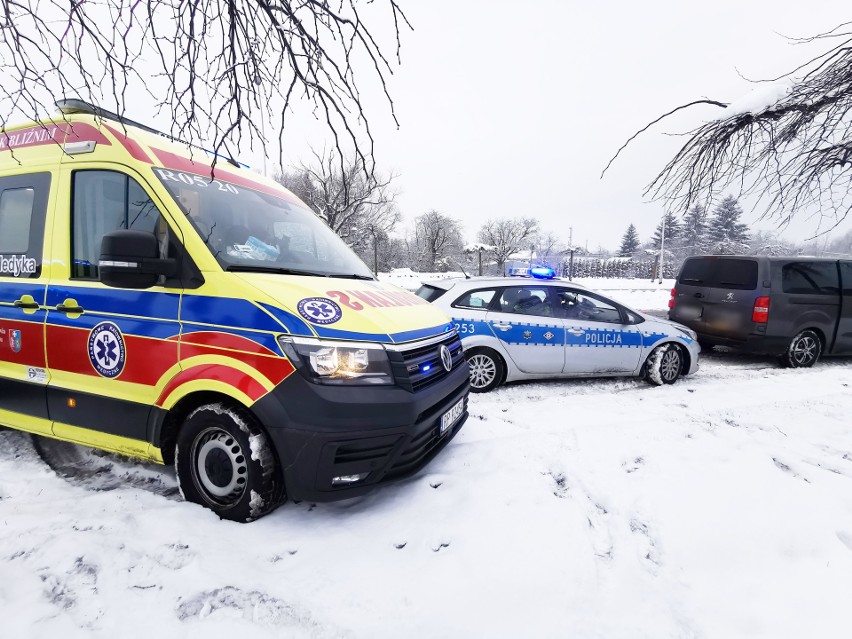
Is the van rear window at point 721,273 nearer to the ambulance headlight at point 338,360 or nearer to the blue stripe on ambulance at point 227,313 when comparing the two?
the ambulance headlight at point 338,360

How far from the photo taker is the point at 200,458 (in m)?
2.42

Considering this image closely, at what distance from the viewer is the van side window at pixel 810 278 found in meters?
6.30

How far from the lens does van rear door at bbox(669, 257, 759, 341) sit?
625cm

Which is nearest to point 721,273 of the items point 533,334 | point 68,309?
point 533,334

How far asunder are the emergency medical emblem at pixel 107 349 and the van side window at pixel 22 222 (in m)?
0.80

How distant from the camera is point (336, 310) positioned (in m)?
2.37

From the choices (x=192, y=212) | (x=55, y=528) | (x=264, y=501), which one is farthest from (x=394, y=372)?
(x=55, y=528)

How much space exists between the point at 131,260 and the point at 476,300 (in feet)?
12.2

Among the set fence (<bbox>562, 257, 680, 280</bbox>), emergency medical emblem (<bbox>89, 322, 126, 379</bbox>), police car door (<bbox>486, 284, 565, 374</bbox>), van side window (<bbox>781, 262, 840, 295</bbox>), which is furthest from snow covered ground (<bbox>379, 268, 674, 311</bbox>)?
fence (<bbox>562, 257, 680, 280</bbox>)

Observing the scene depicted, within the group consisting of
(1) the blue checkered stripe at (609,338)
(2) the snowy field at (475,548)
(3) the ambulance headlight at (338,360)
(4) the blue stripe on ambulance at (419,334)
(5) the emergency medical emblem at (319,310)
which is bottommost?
(2) the snowy field at (475,548)

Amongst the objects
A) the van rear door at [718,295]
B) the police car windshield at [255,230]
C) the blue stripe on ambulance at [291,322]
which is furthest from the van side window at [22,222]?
the van rear door at [718,295]

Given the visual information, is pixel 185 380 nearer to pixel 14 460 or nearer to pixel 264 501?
pixel 264 501

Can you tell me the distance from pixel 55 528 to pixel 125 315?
1.24 metres

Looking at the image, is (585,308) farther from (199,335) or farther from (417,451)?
(199,335)
